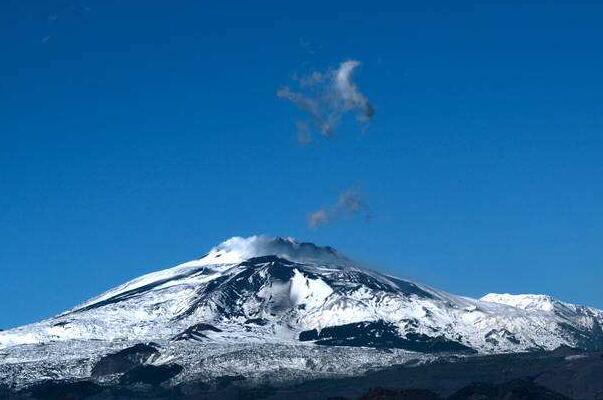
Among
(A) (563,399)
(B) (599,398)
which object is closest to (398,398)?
(A) (563,399)

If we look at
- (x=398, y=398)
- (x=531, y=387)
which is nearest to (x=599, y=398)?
(x=531, y=387)

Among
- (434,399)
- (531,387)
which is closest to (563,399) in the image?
(531,387)

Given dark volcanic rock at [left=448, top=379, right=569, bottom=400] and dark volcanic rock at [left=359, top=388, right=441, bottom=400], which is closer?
dark volcanic rock at [left=448, top=379, right=569, bottom=400]

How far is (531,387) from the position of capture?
18212 cm

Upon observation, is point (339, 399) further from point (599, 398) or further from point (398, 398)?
point (599, 398)

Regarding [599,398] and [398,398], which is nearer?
[398,398]

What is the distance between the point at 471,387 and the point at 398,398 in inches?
607

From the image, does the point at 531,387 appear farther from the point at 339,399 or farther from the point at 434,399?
the point at 339,399

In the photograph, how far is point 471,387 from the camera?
18888 centimetres

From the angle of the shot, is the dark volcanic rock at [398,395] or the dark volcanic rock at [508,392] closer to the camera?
the dark volcanic rock at [508,392]

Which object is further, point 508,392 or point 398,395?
point 398,395

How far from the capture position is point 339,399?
183625 mm

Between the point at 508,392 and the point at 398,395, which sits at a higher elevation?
the point at 398,395

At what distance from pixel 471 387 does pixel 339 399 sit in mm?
18564
